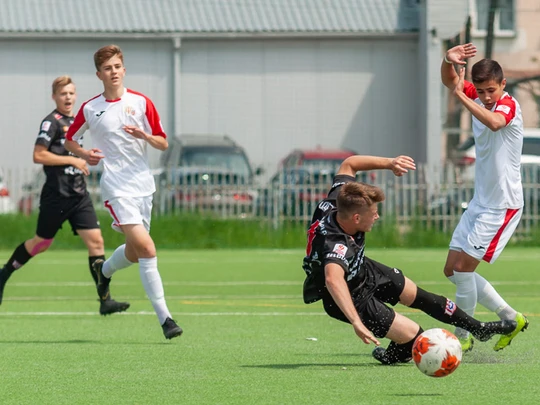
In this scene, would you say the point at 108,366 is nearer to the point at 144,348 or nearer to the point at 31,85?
the point at 144,348

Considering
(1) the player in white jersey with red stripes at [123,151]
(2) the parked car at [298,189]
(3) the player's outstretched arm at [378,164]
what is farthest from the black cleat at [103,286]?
(2) the parked car at [298,189]

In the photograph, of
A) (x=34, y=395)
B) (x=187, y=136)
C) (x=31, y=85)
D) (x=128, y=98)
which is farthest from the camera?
(x=31, y=85)

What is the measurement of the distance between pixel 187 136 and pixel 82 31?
487 cm

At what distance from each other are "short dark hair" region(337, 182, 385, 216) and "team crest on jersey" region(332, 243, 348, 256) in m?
0.18

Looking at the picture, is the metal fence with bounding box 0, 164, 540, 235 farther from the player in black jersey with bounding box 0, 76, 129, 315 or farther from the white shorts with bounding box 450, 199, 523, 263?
the white shorts with bounding box 450, 199, 523, 263

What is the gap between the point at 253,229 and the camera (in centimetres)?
2225

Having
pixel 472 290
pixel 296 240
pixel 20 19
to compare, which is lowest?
pixel 296 240

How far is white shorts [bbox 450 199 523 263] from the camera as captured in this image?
805cm

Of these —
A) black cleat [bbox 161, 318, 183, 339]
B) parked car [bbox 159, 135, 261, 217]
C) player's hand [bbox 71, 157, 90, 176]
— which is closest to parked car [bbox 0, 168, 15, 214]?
parked car [bbox 159, 135, 261, 217]

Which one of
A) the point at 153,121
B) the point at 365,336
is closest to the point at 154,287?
the point at 153,121

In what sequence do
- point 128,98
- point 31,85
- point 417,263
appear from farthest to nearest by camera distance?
point 31,85, point 417,263, point 128,98

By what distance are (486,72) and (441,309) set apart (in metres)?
1.56

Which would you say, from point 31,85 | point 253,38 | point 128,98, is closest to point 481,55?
point 253,38

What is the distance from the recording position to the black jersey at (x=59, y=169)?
10688 millimetres
